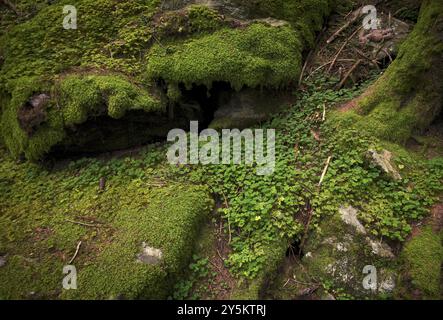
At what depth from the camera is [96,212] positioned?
4.93 meters

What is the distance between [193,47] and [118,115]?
184cm

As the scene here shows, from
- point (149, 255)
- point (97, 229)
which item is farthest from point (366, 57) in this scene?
point (97, 229)

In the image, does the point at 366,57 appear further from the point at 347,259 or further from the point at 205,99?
the point at 347,259

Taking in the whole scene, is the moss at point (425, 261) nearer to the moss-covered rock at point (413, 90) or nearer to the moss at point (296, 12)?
the moss-covered rock at point (413, 90)

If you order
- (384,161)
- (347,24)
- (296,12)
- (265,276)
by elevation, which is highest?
(296,12)

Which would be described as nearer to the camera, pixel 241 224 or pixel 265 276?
pixel 265 276

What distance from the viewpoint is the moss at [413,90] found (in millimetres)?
5094

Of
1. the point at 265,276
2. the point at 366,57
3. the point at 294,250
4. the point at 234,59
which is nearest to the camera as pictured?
the point at 265,276

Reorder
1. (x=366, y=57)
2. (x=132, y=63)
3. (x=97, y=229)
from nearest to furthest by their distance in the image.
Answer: (x=97, y=229)
(x=132, y=63)
(x=366, y=57)

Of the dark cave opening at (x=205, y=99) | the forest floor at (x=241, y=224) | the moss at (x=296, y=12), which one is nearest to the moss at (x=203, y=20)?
the moss at (x=296, y=12)

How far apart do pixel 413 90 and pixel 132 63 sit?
491 cm

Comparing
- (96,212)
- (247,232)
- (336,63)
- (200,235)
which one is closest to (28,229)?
(96,212)

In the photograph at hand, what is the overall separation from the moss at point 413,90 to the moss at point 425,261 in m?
1.71

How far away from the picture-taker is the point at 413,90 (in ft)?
17.5
